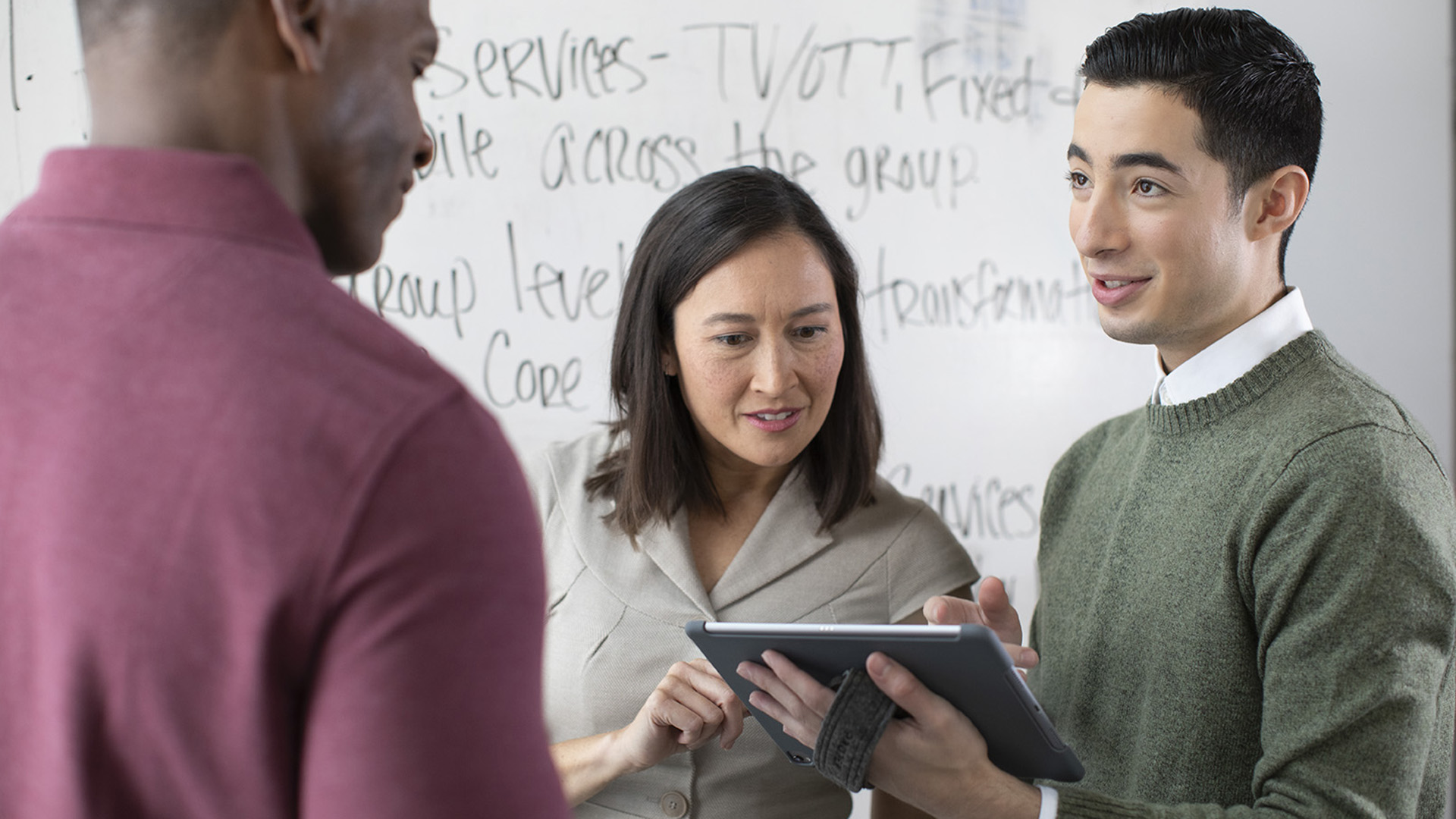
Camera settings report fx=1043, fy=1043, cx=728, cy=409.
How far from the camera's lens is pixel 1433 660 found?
95 cm

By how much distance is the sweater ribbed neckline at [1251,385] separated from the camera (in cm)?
110

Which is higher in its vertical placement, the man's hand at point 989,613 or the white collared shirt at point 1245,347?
the white collared shirt at point 1245,347

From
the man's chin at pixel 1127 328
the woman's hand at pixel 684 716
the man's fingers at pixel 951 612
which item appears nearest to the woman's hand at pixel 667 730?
the woman's hand at pixel 684 716

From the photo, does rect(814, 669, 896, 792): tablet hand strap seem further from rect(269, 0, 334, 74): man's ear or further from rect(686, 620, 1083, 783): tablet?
rect(269, 0, 334, 74): man's ear

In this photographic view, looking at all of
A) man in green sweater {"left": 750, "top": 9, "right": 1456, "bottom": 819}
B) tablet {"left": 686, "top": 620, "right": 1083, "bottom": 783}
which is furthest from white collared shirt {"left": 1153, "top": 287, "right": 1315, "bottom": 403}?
tablet {"left": 686, "top": 620, "right": 1083, "bottom": 783}

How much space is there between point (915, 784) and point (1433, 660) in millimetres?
A: 483

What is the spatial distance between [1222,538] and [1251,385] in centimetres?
17

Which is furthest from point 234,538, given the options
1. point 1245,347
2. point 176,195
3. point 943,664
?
point 1245,347

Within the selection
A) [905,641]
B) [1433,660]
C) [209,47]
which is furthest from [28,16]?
[1433,660]

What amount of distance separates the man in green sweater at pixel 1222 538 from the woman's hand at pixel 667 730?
16cm

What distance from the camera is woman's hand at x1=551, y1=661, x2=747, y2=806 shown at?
3.80ft

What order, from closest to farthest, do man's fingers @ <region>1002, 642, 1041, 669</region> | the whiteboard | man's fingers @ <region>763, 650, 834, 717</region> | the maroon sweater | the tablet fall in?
the maroon sweater < the tablet < man's fingers @ <region>763, 650, 834, 717</region> < man's fingers @ <region>1002, 642, 1041, 669</region> < the whiteboard

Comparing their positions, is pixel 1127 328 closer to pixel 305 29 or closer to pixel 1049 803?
pixel 1049 803

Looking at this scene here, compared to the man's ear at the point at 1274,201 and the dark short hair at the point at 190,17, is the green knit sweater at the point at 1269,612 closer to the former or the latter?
the man's ear at the point at 1274,201
